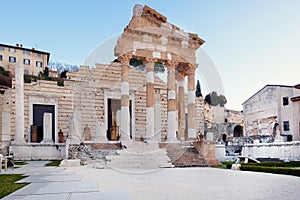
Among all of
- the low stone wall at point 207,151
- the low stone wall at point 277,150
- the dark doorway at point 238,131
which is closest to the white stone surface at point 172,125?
the low stone wall at point 207,151

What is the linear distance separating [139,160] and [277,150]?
1485 cm

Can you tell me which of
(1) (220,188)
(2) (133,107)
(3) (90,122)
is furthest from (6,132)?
(1) (220,188)

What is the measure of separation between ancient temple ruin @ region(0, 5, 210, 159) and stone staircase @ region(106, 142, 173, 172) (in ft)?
11.5

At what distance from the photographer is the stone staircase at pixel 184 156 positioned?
19750 millimetres

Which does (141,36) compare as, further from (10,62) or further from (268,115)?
(10,62)

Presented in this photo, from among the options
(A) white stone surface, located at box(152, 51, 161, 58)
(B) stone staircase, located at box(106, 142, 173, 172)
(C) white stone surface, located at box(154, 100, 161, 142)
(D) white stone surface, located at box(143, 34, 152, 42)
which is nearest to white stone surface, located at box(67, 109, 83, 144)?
(B) stone staircase, located at box(106, 142, 173, 172)

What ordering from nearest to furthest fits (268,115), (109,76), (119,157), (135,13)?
(119,157), (135,13), (109,76), (268,115)

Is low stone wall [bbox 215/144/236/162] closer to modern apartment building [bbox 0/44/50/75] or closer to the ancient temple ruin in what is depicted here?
the ancient temple ruin

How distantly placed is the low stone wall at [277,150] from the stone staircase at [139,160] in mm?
11850

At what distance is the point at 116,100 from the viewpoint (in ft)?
104

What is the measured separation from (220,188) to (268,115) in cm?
3967

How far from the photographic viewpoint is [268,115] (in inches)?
1777

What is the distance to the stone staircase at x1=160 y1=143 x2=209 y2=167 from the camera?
1975 cm

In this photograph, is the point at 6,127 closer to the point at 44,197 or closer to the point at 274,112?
the point at 44,197
